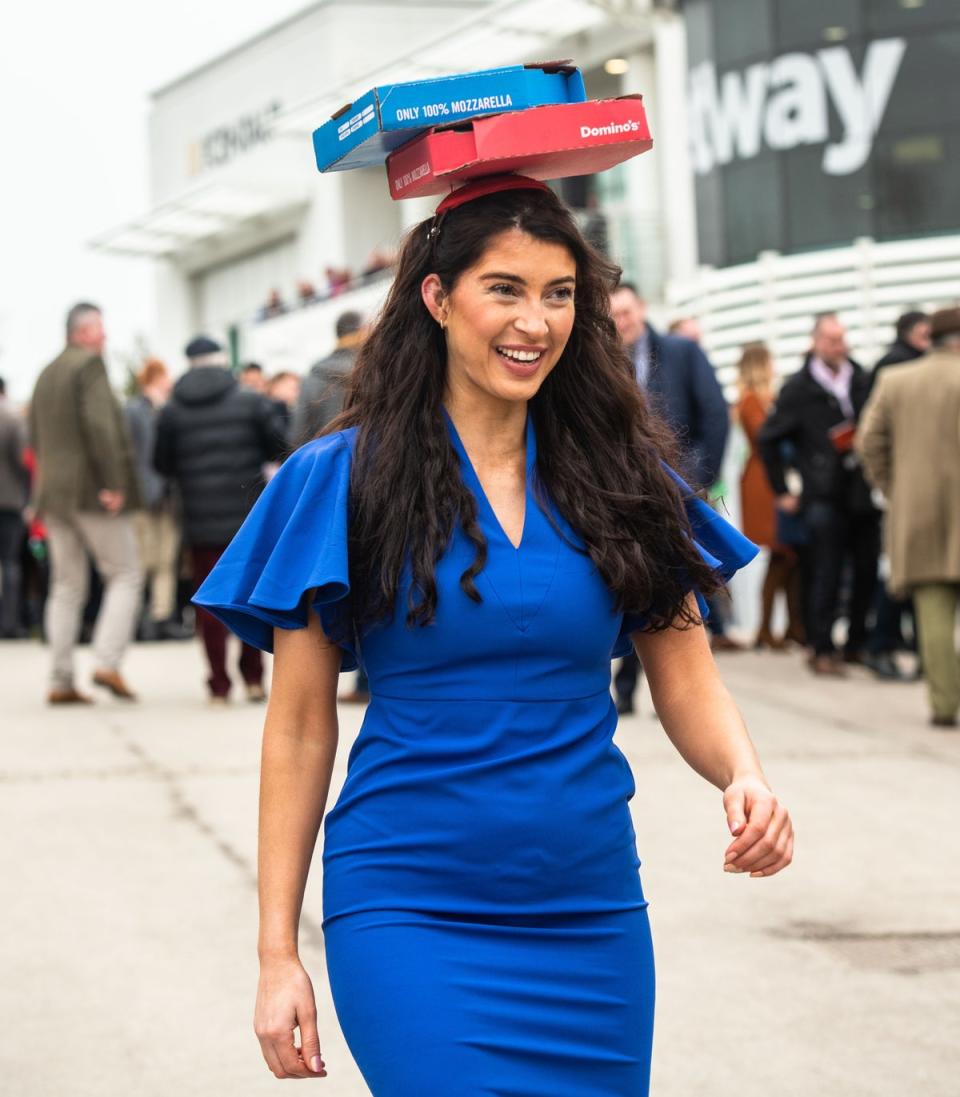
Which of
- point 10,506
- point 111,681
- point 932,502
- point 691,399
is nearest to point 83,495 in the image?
point 111,681

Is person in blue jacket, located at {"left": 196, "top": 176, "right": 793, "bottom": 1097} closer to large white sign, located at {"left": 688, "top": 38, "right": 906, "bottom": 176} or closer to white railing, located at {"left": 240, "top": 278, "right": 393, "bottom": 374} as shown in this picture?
large white sign, located at {"left": 688, "top": 38, "right": 906, "bottom": 176}

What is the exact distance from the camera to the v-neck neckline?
2.76m

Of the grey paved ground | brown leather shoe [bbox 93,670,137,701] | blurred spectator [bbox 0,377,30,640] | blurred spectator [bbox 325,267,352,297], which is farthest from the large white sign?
the grey paved ground

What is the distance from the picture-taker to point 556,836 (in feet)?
8.61

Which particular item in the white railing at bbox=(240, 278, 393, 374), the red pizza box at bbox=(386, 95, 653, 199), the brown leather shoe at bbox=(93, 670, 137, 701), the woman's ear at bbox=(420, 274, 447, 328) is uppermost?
the white railing at bbox=(240, 278, 393, 374)

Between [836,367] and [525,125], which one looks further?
[836,367]

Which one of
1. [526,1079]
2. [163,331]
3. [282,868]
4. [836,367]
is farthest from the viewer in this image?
[163,331]

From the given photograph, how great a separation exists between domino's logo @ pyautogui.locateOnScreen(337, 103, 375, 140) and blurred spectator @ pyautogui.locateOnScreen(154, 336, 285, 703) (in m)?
7.70

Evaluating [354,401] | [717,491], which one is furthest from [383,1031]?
[717,491]

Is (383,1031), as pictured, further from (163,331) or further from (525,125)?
(163,331)

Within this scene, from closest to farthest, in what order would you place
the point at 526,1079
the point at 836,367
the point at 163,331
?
the point at 526,1079, the point at 836,367, the point at 163,331

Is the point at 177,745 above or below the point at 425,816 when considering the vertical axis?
below

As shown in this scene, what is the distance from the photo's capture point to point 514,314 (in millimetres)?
2787

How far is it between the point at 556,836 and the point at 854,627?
9.60m
